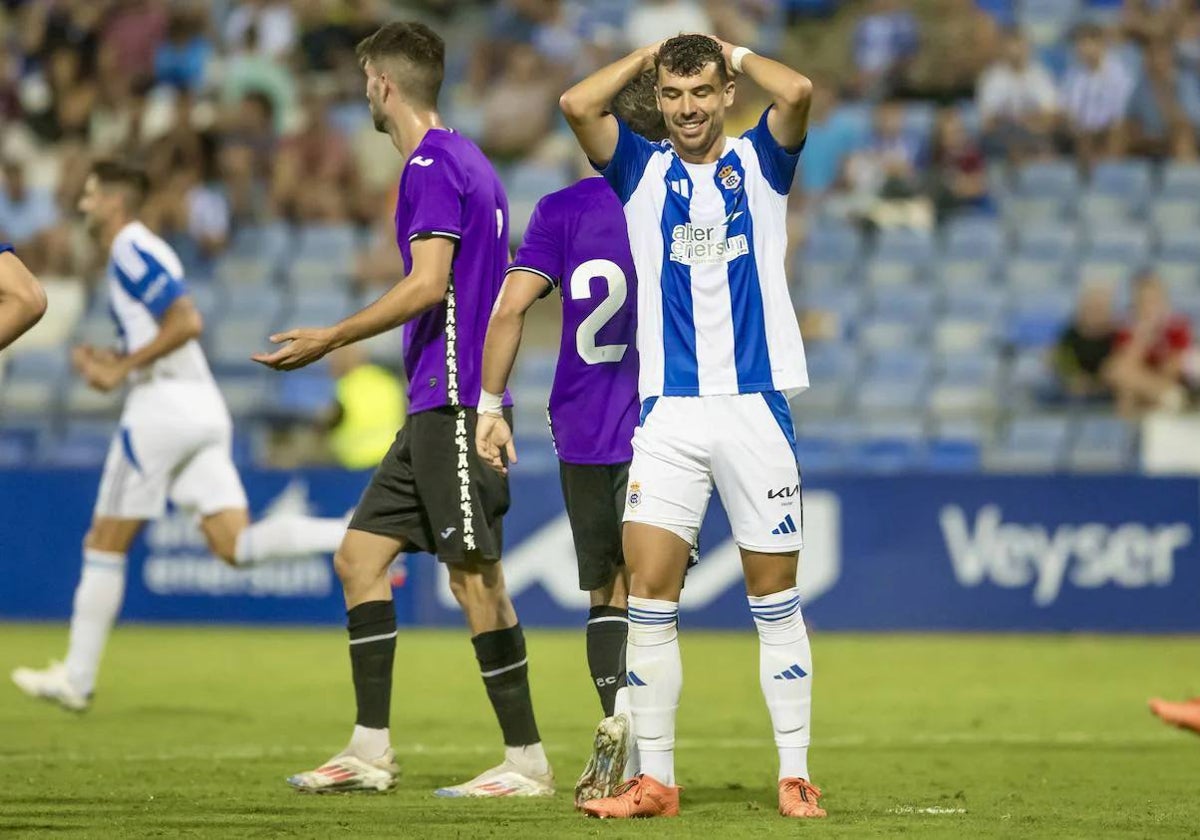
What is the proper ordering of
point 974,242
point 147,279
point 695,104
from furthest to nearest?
point 974,242
point 147,279
point 695,104

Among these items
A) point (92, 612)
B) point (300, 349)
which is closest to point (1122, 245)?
point (92, 612)

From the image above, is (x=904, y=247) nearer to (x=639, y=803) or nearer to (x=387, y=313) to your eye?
(x=387, y=313)

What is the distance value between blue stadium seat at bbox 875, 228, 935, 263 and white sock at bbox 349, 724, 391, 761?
10847 millimetres

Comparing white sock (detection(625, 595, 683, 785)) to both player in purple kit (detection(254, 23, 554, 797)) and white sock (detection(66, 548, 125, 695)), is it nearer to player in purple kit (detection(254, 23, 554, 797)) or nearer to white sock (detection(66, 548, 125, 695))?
player in purple kit (detection(254, 23, 554, 797))

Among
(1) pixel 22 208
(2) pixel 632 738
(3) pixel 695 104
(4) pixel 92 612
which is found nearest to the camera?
(3) pixel 695 104

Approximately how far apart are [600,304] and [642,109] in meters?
0.71

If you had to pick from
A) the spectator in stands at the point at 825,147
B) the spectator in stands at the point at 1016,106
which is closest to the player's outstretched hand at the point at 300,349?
the spectator in stands at the point at 825,147

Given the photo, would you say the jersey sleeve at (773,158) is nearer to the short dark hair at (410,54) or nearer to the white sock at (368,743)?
the short dark hair at (410,54)

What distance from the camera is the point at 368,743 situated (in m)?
7.22

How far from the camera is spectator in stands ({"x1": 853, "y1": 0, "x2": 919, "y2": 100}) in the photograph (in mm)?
18656

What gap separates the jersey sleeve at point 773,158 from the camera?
20.8 feet

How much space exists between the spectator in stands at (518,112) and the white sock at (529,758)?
11.6 meters

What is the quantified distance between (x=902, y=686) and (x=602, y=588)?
4.51 m

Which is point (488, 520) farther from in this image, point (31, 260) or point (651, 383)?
point (31, 260)
